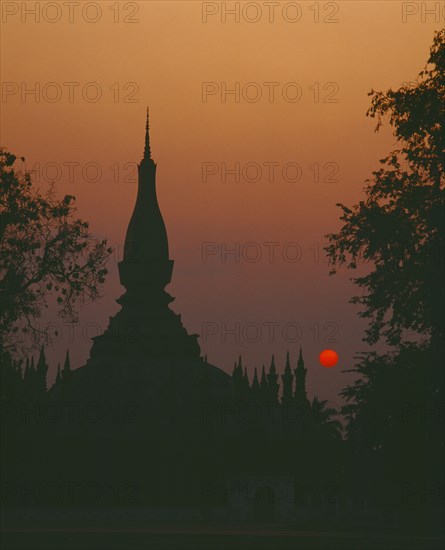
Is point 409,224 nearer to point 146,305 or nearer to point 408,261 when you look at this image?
point 408,261

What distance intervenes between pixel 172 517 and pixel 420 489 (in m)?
13.8

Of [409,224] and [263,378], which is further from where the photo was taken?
[263,378]

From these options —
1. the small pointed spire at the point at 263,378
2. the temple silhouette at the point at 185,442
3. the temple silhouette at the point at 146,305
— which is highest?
the temple silhouette at the point at 146,305

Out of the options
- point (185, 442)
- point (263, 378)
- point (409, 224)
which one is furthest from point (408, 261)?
point (263, 378)

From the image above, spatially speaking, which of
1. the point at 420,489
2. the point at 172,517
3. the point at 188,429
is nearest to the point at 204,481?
the point at 188,429

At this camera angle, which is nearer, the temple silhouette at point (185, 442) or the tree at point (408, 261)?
the tree at point (408, 261)

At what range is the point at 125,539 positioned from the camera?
3875cm

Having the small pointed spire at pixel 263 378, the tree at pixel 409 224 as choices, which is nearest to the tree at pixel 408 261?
the tree at pixel 409 224

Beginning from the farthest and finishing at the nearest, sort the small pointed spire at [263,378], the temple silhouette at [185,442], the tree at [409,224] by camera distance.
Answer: the small pointed spire at [263,378], the temple silhouette at [185,442], the tree at [409,224]

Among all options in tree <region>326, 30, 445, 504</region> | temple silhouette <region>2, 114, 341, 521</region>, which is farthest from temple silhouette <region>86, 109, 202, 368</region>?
tree <region>326, 30, 445, 504</region>

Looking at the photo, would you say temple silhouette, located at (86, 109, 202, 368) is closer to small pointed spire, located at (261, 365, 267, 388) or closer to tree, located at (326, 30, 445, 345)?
small pointed spire, located at (261, 365, 267, 388)

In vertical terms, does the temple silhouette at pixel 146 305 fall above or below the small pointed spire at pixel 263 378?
above

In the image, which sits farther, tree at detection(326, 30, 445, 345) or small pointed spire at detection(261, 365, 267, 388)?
small pointed spire at detection(261, 365, 267, 388)

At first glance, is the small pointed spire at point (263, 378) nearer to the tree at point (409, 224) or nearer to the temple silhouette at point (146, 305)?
the temple silhouette at point (146, 305)
